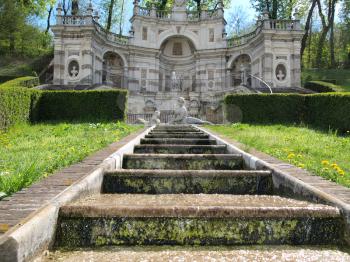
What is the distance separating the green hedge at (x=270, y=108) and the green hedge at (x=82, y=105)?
5.94m

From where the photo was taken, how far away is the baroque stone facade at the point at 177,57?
29.8 metres

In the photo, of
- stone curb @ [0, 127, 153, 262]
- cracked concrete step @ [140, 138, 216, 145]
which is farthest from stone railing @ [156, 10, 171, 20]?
stone curb @ [0, 127, 153, 262]

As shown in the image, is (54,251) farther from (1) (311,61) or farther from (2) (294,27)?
(1) (311,61)

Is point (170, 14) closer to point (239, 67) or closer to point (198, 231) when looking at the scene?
point (239, 67)

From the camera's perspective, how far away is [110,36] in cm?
3347

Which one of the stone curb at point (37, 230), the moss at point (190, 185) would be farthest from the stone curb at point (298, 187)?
the stone curb at point (37, 230)

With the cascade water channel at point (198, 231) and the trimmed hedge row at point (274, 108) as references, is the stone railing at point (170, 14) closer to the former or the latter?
the trimmed hedge row at point (274, 108)

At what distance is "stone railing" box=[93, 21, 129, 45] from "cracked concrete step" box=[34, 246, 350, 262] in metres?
30.2

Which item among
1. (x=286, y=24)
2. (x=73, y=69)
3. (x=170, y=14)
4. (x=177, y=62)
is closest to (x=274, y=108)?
(x=286, y=24)

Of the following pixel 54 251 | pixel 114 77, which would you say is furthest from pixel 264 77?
pixel 54 251

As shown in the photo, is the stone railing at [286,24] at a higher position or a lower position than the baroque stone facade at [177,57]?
higher

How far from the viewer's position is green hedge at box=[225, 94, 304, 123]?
669 inches

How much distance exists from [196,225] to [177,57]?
36240mm

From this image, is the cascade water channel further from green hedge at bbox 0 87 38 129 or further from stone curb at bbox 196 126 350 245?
green hedge at bbox 0 87 38 129
